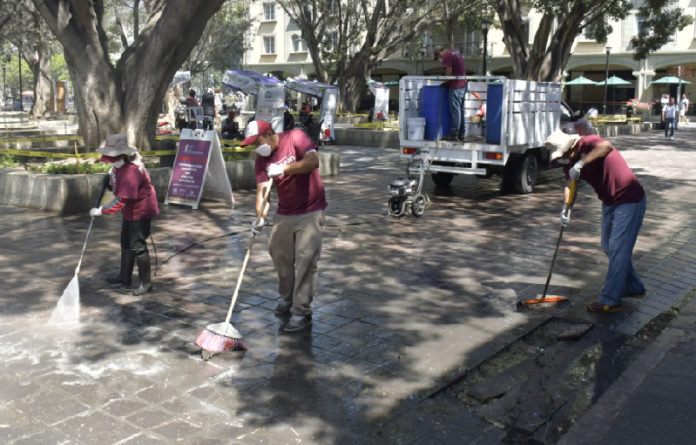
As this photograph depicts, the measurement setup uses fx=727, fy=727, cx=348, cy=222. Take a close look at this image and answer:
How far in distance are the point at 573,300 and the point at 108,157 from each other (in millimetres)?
4374

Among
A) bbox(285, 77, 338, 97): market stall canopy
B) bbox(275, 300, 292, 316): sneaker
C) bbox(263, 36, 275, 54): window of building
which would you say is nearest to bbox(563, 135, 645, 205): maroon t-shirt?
bbox(275, 300, 292, 316): sneaker

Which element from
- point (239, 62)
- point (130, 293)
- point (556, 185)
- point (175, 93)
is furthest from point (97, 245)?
point (239, 62)

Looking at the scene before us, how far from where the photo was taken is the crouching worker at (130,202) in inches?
249

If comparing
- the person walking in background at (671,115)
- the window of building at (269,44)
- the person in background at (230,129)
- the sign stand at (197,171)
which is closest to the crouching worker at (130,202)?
the sign stand at (197,171)

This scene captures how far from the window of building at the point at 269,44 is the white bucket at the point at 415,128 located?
4795 cm

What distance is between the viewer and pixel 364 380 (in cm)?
480

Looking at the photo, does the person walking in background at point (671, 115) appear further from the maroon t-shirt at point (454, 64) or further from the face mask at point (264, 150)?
the face mask at point (264, 150)

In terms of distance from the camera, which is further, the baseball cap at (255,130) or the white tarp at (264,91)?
the white tarp at (264,91)

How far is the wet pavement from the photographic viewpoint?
13.9ft

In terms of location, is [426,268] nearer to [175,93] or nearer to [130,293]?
[130,293]

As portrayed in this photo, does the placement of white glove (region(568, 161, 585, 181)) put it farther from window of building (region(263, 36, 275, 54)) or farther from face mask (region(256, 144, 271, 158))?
window of building (region(263, 36, 275, 54))

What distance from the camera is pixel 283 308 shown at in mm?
6047

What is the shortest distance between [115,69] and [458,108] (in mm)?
6160

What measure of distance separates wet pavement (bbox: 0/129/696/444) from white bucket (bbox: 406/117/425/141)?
2093 mm
